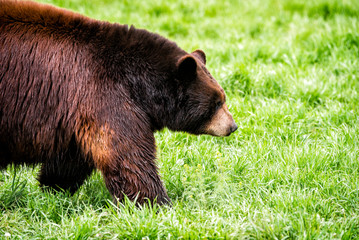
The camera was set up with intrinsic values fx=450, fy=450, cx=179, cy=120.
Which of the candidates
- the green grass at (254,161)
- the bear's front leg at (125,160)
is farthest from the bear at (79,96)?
the green grass at (254,161)

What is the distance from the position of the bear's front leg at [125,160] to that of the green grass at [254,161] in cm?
16

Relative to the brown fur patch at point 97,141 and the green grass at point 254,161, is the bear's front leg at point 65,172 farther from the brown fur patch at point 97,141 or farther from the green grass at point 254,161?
the brown fur patch at point 97,141

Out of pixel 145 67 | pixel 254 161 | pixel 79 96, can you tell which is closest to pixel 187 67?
pixel 145 67

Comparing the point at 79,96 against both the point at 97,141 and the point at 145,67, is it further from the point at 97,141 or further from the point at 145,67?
the point at 145,67

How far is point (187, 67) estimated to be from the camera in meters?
4.20

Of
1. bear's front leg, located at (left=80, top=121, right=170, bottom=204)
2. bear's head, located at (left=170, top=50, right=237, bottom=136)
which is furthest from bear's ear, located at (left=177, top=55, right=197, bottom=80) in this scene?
bear's front leg, located at (left=80, top=121, right=170, bottom=204)

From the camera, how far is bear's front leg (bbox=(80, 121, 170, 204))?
150 inches

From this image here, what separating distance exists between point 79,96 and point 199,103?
1.18m

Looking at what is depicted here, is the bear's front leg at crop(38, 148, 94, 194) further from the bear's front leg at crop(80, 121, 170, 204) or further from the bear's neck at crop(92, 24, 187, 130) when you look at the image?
the bear's neck at crop(92, 24, 187, 130)

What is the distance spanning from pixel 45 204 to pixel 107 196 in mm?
589

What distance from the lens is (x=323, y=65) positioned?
7.55 metres

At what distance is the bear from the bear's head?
0.03 meters

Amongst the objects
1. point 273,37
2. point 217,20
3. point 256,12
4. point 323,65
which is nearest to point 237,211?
point 323,65

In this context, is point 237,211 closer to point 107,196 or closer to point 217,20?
point 107,196
